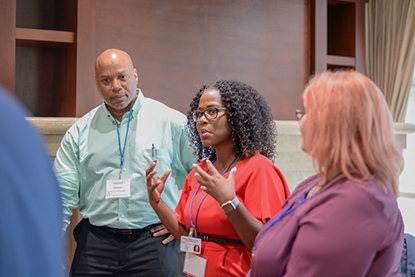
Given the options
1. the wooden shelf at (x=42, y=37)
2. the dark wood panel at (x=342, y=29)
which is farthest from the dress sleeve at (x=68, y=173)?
the dark wood panel at (x=342, y=29)

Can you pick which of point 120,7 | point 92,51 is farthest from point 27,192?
point 120,7

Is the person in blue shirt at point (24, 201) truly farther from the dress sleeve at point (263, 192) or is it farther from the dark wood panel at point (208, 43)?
the dark wood panel at point (208, 43)

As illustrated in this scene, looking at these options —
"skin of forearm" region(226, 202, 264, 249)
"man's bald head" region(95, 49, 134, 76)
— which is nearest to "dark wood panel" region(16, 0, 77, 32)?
"man's bald head" region(95, 49, 134, 76)

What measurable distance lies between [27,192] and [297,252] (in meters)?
0.71

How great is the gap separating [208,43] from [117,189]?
1.46m

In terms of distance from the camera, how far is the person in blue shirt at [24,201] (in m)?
0.42

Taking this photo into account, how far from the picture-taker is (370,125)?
0.96 m

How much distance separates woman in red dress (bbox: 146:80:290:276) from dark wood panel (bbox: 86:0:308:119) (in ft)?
3.53

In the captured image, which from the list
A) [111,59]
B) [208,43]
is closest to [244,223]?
[111,59]

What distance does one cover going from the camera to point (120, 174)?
224 cm

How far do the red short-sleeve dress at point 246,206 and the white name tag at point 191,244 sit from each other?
0.07 feet

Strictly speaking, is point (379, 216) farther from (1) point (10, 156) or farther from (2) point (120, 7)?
(2) point (120, 7)

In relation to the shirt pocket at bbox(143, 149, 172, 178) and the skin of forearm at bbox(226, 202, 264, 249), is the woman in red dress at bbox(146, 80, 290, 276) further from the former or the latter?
the shirt pocket at bbox(143, 149, 172, 178)

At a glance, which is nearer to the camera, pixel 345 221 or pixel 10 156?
pixel 10 156
